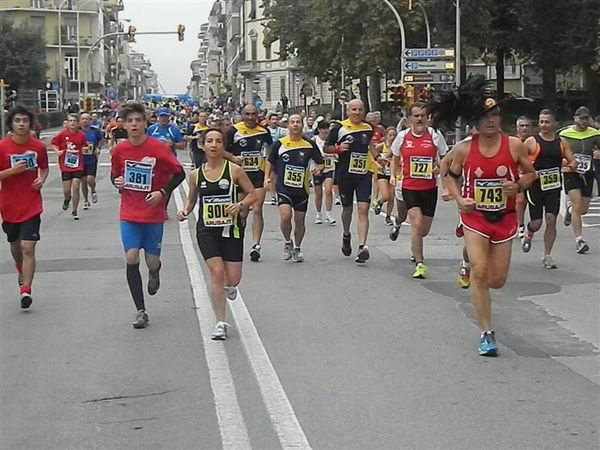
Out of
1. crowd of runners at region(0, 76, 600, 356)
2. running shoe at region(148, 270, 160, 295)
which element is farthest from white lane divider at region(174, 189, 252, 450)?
running shoe at region(148, 270, 160, 295)

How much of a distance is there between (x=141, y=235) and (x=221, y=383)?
8.09ft

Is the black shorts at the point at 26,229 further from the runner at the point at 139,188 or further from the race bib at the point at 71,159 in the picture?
the race bib at the point at 71,159

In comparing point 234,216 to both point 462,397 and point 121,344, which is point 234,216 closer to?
point 121,344

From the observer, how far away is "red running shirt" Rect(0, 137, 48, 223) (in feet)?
32.8

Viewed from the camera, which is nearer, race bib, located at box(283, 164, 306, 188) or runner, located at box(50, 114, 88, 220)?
race bib, located at box(283, 164, 306, 188)

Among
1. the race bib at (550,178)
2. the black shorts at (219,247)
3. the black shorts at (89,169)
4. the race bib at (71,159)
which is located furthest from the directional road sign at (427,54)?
the black shorts at (219,247)

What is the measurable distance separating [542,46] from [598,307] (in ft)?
140

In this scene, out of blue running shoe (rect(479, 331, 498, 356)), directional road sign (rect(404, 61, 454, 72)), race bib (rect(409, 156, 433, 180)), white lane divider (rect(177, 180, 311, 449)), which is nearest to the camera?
white lane divider (rect(177, 180, 311, 449))

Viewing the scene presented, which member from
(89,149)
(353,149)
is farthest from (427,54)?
(353,149)

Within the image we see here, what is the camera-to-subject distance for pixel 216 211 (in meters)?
8.59

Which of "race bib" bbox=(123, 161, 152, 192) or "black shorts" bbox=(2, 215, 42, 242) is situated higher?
"race bib" bbox=(123, 161, 152, 192)

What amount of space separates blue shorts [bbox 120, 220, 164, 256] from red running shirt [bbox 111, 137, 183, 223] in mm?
51

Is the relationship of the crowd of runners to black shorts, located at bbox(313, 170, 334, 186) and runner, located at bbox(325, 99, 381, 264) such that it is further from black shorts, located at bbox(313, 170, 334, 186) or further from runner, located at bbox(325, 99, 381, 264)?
black shorts, located at bbox(313, 170, 334, 186)

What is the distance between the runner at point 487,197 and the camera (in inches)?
311
